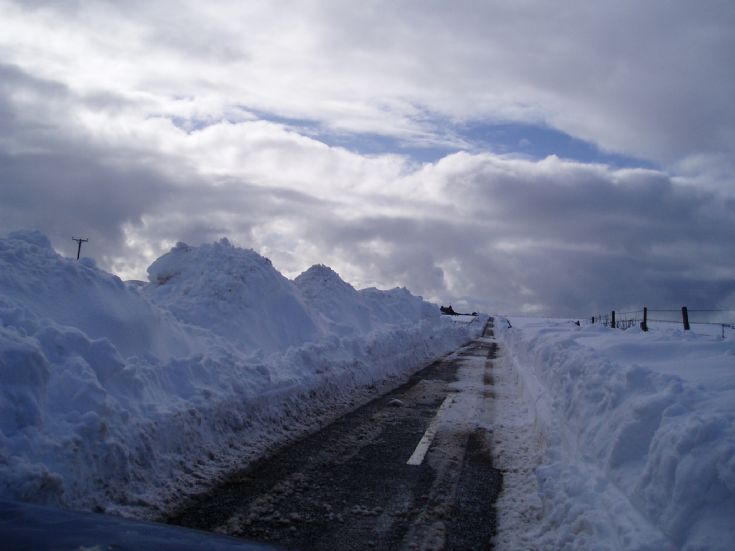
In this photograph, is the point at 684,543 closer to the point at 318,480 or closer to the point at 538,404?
the point at 318,480

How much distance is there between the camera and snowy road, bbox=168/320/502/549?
504cm

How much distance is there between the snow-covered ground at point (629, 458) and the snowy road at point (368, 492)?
0.39 metres

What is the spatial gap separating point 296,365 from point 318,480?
5.86 meters

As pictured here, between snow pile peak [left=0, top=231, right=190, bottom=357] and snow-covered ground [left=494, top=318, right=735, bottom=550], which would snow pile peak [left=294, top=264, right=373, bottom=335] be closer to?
snow pile peak [left=0, top=231, right=190, bottom=357]

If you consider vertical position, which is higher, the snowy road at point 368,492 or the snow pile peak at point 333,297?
the snow pile peak at point 333,297

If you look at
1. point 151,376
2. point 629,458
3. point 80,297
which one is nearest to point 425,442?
point 629,458

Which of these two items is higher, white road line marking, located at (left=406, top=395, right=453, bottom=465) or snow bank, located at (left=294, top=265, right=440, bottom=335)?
snow bank, located at (left=294, top=265, right=440, bottom=335)

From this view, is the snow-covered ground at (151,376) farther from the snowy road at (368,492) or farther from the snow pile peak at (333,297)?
the snow pile peak at (333,297)

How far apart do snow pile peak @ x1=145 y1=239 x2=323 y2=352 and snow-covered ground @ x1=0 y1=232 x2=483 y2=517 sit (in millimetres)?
47

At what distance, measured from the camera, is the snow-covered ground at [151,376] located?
213 inches

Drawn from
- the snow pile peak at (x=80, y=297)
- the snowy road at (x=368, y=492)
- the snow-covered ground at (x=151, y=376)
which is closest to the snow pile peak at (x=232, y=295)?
the snow-covered ground at (x=151, y=376)

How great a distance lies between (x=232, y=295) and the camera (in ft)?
53.4

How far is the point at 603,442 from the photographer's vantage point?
5.84 meters

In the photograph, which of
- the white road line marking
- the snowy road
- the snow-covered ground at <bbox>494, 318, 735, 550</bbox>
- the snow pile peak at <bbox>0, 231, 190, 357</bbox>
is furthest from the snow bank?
the snow-covered ground at <bbox>494, 318, 735, 550</bbox>
